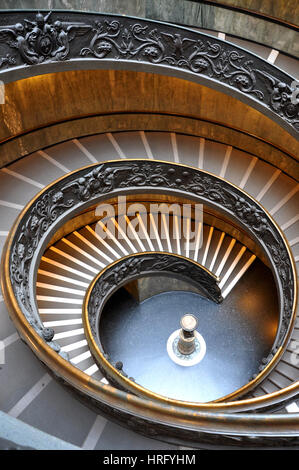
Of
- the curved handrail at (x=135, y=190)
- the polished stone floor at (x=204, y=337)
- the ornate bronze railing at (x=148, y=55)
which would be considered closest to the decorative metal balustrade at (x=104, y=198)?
the curved handrail at (x=135, y=190)

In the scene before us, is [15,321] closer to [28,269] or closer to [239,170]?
[28,269]

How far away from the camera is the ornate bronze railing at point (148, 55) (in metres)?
6.80

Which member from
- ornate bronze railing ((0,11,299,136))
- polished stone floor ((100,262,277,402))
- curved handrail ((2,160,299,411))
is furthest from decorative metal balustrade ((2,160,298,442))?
ornate bronze railing ((0,11,299,136))

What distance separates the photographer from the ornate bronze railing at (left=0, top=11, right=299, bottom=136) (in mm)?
6801

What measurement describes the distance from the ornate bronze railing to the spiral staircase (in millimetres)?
74

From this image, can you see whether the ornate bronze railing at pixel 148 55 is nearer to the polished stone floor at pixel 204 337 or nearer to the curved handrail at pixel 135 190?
the curved handrail at pixel 135 190

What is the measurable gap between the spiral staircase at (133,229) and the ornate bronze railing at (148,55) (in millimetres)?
74

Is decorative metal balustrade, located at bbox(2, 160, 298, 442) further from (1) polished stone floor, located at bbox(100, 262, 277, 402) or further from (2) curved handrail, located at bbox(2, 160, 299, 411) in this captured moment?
(1) polished stone floor, located at bbox(100, 262, 277, 402)

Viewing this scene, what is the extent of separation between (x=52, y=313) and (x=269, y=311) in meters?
7.01

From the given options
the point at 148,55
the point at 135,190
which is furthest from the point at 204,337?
the point at 148,55

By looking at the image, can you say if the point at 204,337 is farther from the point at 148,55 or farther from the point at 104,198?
the point at 148,55

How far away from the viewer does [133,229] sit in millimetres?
11148

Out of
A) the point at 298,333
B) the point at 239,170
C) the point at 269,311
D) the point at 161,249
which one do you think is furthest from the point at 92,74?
the point at 269,311

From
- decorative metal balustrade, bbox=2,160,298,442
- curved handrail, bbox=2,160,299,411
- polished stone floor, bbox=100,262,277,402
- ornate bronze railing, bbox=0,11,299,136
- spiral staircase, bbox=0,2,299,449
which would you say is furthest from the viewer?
polished stone floor, bbox=100,262,277,402
